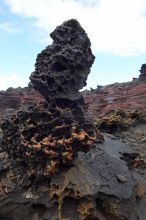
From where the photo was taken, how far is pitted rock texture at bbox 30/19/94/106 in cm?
874

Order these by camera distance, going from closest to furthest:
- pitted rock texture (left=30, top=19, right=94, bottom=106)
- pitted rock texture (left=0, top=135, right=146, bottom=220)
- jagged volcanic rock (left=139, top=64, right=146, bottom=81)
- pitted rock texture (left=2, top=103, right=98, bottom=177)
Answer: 1. pitted rock texture (left=0, top=135, right=146, bottom=220)
2. pitted rock texture (left=2, top=103, right=98, bottom=177)
3. pitted rock texture (left=30, top=19, right=94, bottom=106)
4. jagged volcanic rock (left=139, top=64, right=146, bottom=81)

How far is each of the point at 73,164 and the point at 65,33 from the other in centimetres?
308

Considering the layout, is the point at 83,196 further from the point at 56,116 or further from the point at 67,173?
the point at 56,116

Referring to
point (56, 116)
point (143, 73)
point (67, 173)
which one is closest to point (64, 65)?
point (56, 116)

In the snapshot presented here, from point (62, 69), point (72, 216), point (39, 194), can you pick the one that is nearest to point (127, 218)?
point (72, 216)

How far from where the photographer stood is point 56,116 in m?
8.23

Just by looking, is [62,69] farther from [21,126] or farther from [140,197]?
[140,197]

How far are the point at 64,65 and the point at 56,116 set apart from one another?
1.21m

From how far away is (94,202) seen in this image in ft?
24.2

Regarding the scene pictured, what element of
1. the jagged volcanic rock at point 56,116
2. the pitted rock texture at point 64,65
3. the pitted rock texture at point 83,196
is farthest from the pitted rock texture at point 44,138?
the pitted rock texture at point 64,65

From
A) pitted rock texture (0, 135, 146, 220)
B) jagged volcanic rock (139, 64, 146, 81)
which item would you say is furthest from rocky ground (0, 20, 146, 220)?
jagged volcanic rock (139, 64, 146, 81)

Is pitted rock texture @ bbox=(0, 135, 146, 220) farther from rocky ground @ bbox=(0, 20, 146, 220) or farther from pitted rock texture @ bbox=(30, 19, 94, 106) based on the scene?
pitted rock texture @ bbox=(30, 19, 94, 106)

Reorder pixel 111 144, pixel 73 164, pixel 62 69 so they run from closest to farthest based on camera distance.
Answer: pixel 73 164 → pixel 62 69 → pixel 111 144

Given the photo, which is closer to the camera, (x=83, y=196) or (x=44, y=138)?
(x=83, y=196)
